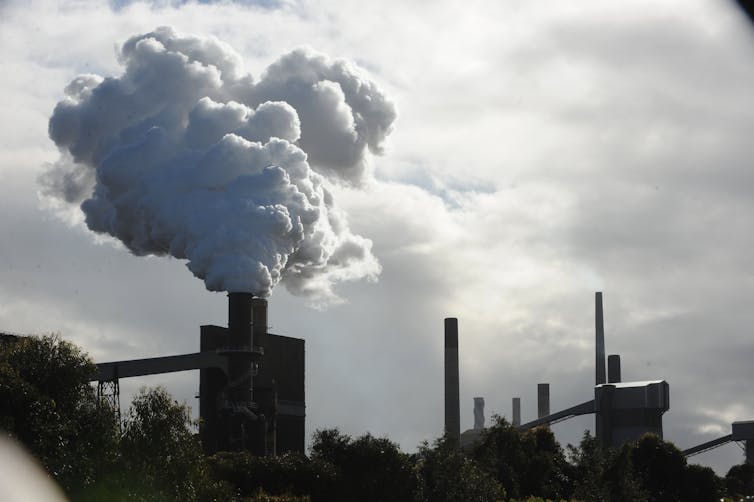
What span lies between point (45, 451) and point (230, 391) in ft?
214

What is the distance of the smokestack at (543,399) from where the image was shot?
19388cm

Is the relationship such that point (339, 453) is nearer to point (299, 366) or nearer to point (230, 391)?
point (230, 391)

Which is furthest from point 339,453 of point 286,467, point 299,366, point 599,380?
point 599,380

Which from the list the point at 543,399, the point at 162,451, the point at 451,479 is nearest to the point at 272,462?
the point at 451,479

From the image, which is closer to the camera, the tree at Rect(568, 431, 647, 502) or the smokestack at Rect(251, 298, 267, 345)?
the tree at Rect(568, 431, 647, 502)

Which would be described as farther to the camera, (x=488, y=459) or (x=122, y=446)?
(x=488, y=459)

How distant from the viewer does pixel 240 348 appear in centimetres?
10538

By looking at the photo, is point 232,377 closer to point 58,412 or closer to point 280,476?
point 280,476

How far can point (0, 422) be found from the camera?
42.7 metres

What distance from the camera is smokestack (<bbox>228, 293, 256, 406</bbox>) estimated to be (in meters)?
103

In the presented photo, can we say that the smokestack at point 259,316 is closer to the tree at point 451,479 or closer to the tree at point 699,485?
the tree at point 451,479

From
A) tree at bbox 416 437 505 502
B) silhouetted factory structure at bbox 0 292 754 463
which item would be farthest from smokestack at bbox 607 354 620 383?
tree at bbox 416 437 505 502

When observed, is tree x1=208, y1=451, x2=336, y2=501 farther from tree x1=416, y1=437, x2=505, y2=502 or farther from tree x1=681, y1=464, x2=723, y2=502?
tree x1=681, y1=464, x2=723, y2=502

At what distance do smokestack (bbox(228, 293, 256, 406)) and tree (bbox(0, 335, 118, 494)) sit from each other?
5272cm
